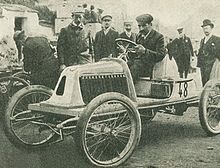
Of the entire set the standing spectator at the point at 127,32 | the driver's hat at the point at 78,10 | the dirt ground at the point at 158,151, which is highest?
the driver's hat at the point at 78,10

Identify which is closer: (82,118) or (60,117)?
(82,118)

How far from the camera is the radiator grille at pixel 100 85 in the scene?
250 centimetres

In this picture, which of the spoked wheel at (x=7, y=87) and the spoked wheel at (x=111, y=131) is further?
the spoked wheel at (x=7, y=87)

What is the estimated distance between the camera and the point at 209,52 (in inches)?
112

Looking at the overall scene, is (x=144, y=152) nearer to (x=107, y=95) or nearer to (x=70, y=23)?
(x=107, y=95)

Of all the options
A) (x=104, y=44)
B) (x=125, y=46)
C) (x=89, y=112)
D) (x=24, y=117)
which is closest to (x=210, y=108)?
(x=125, y=46)

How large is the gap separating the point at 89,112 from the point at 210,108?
950 mm

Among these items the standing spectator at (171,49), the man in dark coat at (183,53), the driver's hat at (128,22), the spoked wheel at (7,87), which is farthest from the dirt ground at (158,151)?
the driver's hat at (128,22)

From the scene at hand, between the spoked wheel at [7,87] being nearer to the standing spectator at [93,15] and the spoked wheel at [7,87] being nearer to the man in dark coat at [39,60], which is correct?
the man in dark coat at [39,60]

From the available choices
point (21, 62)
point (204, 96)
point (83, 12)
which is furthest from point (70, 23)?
point (204, 96)

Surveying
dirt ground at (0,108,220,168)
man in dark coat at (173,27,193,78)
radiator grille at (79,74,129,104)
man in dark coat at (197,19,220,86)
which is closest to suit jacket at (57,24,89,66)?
radiator grille at (79,74,129,104)

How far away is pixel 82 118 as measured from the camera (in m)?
2.30

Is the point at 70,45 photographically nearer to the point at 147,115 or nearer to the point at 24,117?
the point at 24,117

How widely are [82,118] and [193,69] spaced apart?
92cm
